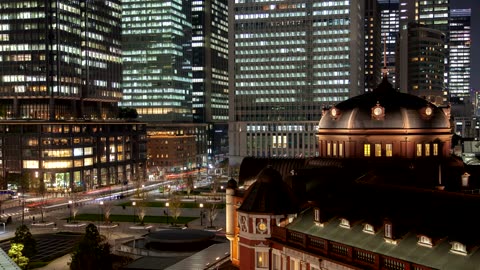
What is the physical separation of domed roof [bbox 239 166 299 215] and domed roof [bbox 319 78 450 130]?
16952 mm

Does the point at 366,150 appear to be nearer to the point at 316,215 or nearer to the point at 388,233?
the point at 316,215

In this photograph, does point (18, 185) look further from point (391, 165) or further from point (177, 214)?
point (391, 165)

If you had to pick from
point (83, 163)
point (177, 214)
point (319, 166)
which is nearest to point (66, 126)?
point (83, 163)

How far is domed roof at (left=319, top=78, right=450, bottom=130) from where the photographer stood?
77.1m

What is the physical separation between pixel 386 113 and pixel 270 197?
70.8ft

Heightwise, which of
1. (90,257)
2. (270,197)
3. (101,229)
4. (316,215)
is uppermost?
(270,197)

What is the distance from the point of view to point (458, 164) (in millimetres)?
79375

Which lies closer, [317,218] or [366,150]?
[317,218]

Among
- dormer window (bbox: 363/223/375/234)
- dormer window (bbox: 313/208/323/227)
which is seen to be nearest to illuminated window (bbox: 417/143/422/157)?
dormer window (bbox: 313/208/323/227)

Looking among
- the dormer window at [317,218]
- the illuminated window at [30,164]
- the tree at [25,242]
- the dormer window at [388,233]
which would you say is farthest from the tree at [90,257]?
the illuminated window at [30,164]

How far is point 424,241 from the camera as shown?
153 ft

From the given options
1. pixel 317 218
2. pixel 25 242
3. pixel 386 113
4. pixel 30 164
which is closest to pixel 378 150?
pixel 386 113

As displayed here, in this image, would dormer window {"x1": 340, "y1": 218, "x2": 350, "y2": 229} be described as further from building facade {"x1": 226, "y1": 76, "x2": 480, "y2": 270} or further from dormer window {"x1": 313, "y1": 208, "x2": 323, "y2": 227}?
dormer window {"x1": 313, "y1": 208, "x2": 323, "y2": 227}

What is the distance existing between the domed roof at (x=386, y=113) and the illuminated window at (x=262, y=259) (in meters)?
22.4
